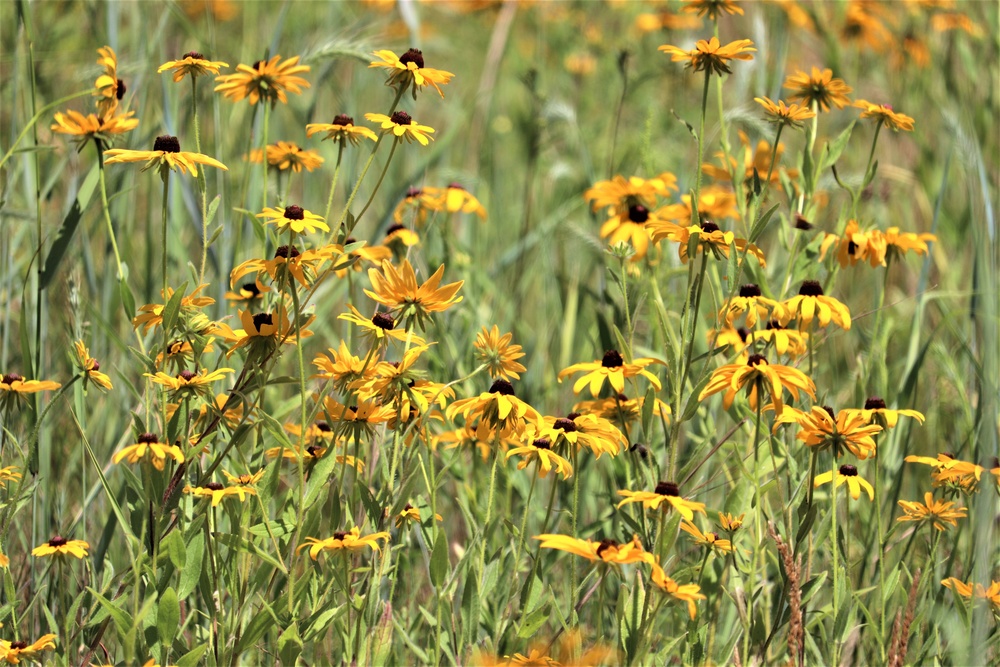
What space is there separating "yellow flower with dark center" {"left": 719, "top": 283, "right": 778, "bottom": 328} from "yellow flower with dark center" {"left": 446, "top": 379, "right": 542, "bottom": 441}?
1.39 ft

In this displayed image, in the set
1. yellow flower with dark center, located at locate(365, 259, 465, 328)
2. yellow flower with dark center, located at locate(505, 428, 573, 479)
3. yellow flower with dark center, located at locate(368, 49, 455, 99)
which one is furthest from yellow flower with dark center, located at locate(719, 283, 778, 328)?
yellow flower with dark center, located at locate(368, 49, 455, 99)

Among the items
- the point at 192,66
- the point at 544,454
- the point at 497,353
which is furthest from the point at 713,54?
the point at 192,66

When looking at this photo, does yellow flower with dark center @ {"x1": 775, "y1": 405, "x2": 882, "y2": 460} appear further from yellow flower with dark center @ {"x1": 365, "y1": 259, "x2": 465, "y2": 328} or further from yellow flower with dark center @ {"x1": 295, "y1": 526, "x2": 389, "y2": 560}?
yellow flower with dark center @ {"x1": 295, "y1": 526, "x2": 389, "y2": 560}

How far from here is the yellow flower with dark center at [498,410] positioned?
1633mm

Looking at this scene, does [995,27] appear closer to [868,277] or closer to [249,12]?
[868,277]

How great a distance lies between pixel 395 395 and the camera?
1658mm

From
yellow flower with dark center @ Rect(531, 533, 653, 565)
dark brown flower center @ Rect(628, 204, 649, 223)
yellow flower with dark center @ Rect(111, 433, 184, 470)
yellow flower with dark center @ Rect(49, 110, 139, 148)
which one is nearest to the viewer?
yellow flower with dark center @ Rect(531, 533, 653, 565)

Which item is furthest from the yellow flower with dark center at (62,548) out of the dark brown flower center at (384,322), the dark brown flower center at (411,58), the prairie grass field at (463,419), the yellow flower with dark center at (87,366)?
the dark brown flower center at (411,58)

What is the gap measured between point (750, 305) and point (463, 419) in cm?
72

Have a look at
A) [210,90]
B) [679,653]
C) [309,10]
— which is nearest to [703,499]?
[679,653]

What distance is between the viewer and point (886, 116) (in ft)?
6.89

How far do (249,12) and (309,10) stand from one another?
3.26ft

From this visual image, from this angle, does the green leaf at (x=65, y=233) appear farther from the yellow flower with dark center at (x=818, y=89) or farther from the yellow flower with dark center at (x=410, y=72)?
the yellow flower with dark center at (x=818, y=89)

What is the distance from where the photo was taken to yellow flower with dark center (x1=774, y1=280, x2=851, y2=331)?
1.93 meters
